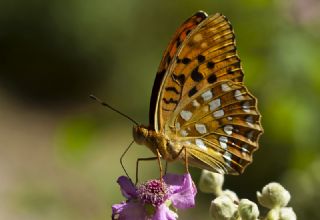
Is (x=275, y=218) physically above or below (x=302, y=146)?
below

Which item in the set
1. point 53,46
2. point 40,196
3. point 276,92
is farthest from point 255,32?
point 53,46

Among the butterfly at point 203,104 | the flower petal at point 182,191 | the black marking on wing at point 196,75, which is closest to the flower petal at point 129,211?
the flower petal at point 182,191

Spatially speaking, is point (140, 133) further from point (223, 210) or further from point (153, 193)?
point (223, 210)

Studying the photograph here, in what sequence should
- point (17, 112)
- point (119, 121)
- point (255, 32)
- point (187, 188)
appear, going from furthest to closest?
point (17, 112), point (119, 121), point (255, 32), point (187, 188)

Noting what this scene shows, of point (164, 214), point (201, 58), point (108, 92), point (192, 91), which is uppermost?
point (108, 92)

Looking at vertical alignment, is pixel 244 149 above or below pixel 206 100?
below

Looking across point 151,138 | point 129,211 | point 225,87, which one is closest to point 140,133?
point 151,138

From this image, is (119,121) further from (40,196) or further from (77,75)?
(40,196)
